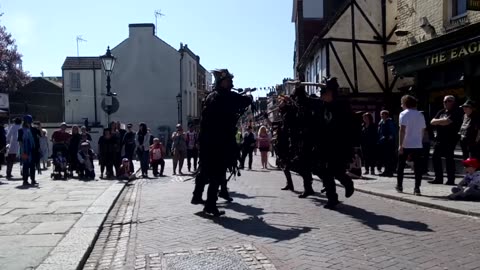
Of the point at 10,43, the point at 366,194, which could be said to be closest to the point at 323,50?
the point at 366,194

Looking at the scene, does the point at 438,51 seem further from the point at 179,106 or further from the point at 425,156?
the point at 179,106

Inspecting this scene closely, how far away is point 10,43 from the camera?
135 feet

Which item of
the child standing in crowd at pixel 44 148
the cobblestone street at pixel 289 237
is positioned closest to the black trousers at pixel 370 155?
the cobblestone street at pixel 289 237

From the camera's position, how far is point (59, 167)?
15.5m

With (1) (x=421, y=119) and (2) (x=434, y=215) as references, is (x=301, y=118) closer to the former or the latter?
(1) (x=421, y=119)

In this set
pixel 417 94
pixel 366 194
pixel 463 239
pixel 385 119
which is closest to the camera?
pixel 463 239

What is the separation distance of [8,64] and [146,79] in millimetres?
11498

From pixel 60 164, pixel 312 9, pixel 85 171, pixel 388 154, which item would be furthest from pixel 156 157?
pixel 312 9

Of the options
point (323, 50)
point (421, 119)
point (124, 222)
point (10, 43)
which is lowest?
point (124, 222)

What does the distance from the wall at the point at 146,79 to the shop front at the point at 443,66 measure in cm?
3274

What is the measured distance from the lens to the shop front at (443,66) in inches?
509

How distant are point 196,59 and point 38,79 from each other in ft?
72.6

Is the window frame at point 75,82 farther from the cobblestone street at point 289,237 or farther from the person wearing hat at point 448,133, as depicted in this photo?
the person wearing hat at point 448,133

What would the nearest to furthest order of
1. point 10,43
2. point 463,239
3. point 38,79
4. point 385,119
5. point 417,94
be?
point 463,239, point 385,119, point 417,94, point 10,43, point 38,79
